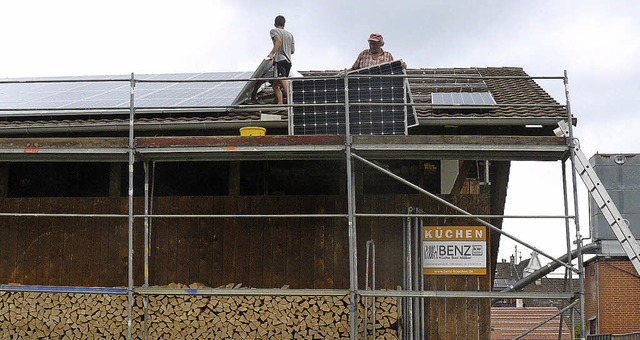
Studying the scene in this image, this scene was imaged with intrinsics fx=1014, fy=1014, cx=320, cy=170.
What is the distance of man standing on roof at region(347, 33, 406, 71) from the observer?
45.5 ft

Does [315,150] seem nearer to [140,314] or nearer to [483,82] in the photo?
[140,314]

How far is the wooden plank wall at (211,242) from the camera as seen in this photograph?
13.3 metres

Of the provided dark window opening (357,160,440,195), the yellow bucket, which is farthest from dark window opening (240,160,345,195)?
the yellow bucket

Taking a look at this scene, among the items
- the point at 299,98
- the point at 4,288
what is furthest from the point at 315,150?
the point at 4,288

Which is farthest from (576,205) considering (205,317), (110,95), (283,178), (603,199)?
(110,95)

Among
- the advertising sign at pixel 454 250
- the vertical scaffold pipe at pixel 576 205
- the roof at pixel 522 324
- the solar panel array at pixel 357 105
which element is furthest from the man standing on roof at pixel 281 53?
the roof at pixel 522 324

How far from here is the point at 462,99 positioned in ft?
45.9

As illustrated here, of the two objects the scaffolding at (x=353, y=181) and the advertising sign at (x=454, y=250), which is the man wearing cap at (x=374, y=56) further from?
the advertising sign at (x=454, y=250)

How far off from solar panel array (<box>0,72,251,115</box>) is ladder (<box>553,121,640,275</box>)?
4600 millimetres

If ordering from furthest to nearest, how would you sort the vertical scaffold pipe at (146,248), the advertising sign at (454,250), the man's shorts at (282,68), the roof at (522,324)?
the roof at (522,324) → the man's shorts at (282,68) → the advertising sign at (454,250) → the vertical scaffold pipe at (146,248)

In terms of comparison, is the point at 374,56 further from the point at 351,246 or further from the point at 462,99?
the point at 351,246

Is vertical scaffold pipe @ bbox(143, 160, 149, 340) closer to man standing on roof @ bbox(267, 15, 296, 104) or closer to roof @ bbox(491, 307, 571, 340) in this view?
man standing on roof @ bbox(267, 15, 296, 104)

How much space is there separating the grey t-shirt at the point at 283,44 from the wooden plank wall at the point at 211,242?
194 centimetres

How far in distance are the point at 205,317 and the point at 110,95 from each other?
14.2 feet
